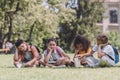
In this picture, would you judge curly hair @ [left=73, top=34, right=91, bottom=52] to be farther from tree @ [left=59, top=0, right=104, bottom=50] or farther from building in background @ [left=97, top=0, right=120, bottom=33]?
Result: building in background @ [left=97, top=0, right=120, bottom=33]

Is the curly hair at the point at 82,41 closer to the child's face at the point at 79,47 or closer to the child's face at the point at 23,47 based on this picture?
the child's face at the point at 79,47

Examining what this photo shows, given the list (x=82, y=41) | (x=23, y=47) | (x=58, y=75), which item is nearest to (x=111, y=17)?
(x=82, y=41)

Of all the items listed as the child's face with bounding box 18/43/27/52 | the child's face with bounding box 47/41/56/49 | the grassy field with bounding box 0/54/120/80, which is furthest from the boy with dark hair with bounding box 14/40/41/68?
the grassy field with bounding box 0/54/120/80

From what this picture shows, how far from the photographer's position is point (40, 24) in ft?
142

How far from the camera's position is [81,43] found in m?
12.9

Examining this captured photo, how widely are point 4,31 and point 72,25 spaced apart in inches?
652

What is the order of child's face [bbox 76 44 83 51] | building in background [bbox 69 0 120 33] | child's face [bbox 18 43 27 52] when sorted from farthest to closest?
building in background [bbox 69 0 120 33], child's face [bbox 76 44 83 51], child's face [bbox 18 43 27 52]

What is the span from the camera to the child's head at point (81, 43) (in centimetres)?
1289

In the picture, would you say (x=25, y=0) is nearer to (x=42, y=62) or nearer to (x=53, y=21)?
(x=53, y=21)

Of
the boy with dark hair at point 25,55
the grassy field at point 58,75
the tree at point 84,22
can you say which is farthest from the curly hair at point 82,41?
the tree at point 84,22

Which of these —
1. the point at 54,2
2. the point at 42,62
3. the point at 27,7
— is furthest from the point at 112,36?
the point at 42,62

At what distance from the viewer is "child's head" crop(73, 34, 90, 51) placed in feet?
42.3

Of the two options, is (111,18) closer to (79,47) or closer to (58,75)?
(79,47)

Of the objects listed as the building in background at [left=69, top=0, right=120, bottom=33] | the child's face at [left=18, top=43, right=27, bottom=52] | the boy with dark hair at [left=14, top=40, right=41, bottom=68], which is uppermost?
the child's face at [left=18, top=43, right=27, bottom=52]
